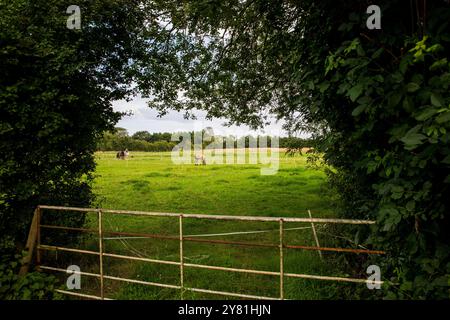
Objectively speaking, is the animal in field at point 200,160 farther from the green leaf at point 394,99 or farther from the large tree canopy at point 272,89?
the green leaf at point 394,99

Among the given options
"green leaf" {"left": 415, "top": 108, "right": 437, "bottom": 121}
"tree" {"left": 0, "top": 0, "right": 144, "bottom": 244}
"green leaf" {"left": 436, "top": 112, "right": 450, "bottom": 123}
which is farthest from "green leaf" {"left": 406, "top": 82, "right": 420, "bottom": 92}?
"tree" {"left": 0, "top": 0, "right": 144, "bottom": 244}

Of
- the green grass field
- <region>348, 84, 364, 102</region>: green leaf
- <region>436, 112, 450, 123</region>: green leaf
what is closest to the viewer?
<region>436, 112, 450, 123</region>: green leaf

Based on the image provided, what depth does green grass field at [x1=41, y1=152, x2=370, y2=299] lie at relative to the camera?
602 cm

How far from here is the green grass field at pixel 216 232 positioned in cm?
602

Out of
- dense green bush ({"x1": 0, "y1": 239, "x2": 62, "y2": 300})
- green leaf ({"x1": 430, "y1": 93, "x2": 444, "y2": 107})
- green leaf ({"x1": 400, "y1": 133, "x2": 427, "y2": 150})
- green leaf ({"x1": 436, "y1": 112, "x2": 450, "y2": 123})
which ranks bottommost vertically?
dense green bush ({"x1": 0, "y1": 239, "x2": 62, "y2": 300})

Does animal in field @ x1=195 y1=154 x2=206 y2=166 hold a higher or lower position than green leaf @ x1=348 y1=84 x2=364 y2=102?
lower

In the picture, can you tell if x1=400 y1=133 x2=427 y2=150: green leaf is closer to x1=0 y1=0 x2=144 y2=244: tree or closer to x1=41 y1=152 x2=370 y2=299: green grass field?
x1=41 y1=152 x2=370 y2=299: green grass field

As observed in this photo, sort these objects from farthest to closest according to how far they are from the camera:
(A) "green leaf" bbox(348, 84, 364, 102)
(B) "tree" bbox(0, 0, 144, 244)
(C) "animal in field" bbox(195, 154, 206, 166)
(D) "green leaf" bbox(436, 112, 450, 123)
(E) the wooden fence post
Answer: (C) "animal in field" bbox(195, 154, 206, 166) → (E) the wooden fence post → (B) "tree" bbox(0, 0, 144, 244) → (A) "green leaf" bbox(348, 84, 364, 102) → (D) "green leaf" bbox(436, 112, 450, 123)

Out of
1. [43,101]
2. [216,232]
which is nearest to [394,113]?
[43,101]

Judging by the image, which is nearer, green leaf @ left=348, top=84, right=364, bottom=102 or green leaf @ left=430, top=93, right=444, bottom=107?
green leaf @ left=430, top=93, right=444, bottom=107

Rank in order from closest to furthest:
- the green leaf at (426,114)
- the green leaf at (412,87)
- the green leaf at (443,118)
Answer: the green leaf at (443,118) → the green leaf at (426,114) → the green leaf at (412,87)

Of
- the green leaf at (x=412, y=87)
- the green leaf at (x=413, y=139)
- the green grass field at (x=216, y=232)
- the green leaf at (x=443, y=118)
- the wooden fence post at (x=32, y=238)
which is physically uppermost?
the green leaf at (x=412, y=87)

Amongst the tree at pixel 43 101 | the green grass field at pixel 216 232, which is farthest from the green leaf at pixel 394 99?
the tree at pixel 43 101
